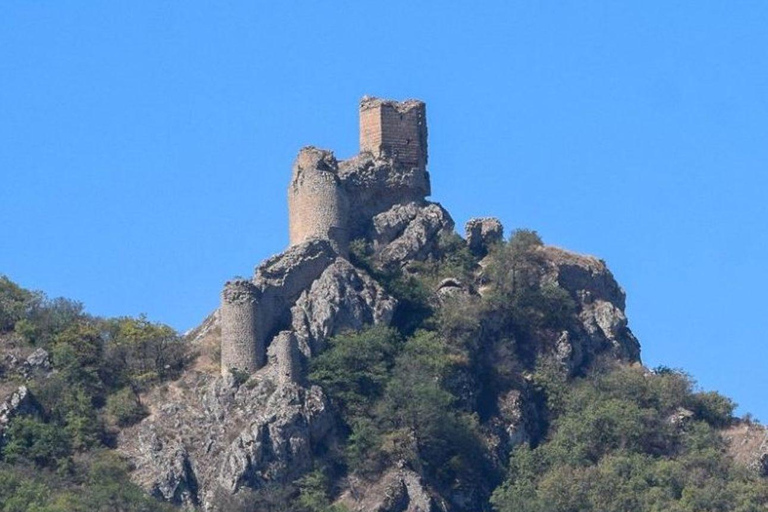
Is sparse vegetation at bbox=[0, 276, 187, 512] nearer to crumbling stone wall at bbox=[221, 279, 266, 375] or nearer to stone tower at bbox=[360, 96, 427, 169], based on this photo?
crumbling stone wall at bbox=[221, 279, 266, 375]

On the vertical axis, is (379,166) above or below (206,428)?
above

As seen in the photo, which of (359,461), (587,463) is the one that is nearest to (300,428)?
(359,461)

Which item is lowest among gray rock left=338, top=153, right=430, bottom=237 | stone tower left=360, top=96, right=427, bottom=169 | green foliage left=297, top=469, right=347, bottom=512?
green foliage left=297, top=469, right=347, bottom=512

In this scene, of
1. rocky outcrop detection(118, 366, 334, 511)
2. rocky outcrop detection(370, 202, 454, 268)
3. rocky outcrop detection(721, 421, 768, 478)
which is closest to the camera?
rocky outcrop detection(118, 366, 334, 511)

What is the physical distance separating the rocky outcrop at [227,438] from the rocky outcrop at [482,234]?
10.8m

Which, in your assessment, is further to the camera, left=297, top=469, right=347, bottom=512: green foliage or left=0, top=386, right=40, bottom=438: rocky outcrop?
left=0, top=386, right=40, bottom=438: rocky outcrop

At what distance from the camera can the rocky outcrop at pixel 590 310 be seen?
9775 centimetres

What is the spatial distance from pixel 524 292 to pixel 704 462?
8.98 meters

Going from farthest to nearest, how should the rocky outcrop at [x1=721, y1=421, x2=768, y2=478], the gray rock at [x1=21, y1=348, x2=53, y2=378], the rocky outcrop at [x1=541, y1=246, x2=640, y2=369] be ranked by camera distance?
the rocky outcrop at [x1=541, y1=246, x2=640, y2=369] → the gray rock at [x1=21, y1=348, x2=53, y2=378] → the rocky outcrop at [x1=721, y1=421, x2=768, y2=478]

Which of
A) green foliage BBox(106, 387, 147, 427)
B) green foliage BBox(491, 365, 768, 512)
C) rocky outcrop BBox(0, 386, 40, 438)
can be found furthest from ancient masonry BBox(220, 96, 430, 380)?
green foliage BBox(491, 365, 768, 512)

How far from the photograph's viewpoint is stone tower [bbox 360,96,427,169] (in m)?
99.1

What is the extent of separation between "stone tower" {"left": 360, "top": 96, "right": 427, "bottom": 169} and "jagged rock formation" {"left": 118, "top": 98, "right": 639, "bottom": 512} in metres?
0.04

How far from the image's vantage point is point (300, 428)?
89.6m

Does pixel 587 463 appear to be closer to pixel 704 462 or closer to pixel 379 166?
pixel 704 462
